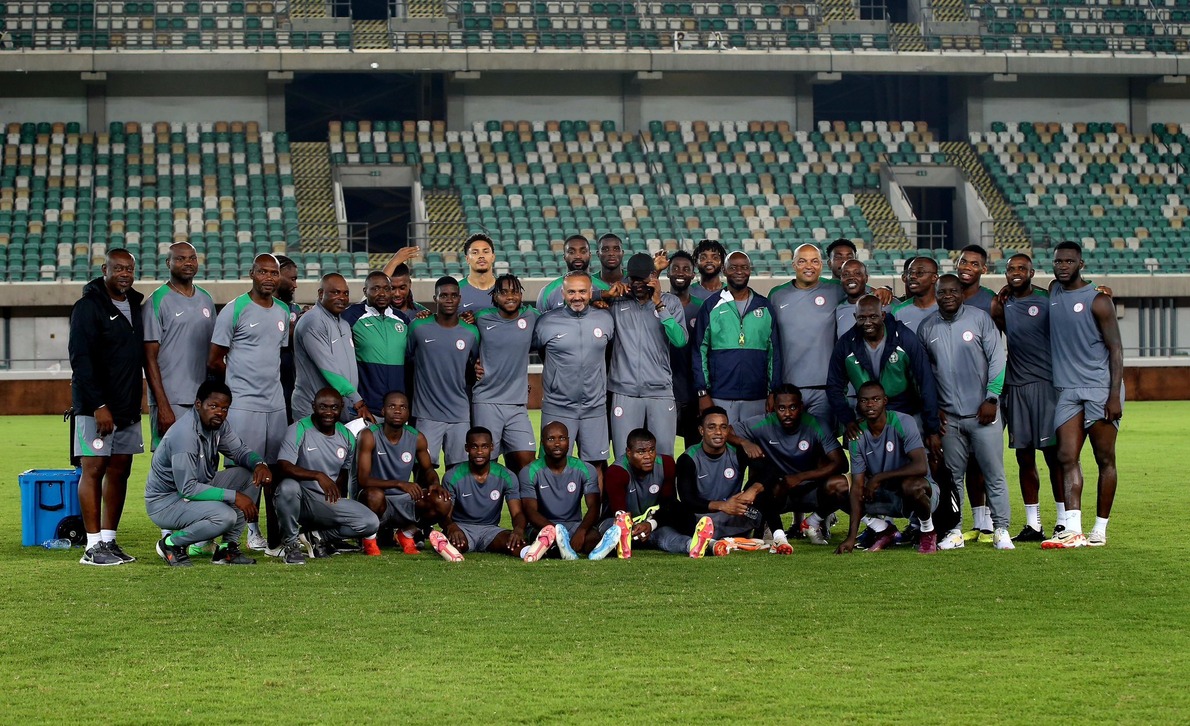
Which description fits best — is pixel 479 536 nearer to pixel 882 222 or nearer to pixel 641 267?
pixel 641 267

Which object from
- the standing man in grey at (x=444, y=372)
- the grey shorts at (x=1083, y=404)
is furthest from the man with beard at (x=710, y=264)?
the grey shorts at (x=1083, y=404)

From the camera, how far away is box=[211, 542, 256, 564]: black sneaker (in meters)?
8.65

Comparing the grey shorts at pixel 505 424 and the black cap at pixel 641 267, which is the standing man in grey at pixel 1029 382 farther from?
the grey shorts at pixel 505 424

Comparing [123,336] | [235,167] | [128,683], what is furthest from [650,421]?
[235,167]

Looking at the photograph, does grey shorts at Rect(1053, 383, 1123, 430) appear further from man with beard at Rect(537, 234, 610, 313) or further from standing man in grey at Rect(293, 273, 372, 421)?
standing man in grey at Rect(293, 273, 372, 421)

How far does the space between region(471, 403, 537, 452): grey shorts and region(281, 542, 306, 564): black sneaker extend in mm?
1547

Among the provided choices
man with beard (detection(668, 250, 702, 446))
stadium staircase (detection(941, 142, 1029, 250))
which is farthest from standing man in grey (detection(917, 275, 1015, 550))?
stadium staircase (detection(941, 142, 1029, 250))

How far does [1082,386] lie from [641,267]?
303cm

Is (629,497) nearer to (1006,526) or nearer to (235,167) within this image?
(1006,526)

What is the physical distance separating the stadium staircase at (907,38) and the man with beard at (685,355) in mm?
26168

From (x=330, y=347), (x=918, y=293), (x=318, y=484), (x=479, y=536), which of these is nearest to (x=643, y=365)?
(x=479, y=536)

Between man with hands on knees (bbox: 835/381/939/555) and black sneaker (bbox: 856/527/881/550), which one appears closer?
man with hands on knees (bbox: 835/381/939/555)

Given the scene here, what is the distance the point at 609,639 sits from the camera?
634 centimetres

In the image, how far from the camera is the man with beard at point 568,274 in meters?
9.77
